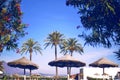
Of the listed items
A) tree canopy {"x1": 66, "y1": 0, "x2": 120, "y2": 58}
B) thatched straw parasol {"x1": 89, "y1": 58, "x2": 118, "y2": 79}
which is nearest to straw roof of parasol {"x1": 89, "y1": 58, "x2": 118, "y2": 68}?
thatched straw parasol {"x1": 89, "y1": 58, "x2": 118, "y2": 79}

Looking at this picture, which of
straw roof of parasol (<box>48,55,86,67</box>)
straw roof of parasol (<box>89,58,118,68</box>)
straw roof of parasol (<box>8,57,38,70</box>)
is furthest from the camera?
straw roof of parasol (<box>89,58,118,68</box>)

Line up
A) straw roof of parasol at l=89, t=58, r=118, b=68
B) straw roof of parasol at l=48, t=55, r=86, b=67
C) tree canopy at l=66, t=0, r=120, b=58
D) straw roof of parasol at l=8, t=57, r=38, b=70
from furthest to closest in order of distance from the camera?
1. straw roof of parasol at l=89, t=58, r=118, b=68
2. straw roof of parasol at l=8, t=57, r=38, b=70
3. straw roof of parasol at l=48, t=55, r=86, b=67
4. tree canopy at l=66, t=0, r=120, b=58

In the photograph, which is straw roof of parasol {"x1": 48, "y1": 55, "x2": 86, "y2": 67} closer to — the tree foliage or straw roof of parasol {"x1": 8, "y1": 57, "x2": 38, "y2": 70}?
straw roof of parasol {"x1": 8, "y1": 57, "x2": 38, "y2": 70}

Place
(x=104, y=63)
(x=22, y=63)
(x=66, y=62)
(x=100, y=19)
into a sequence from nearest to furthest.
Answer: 1. (x=100, y=19)
2. (x=66, y=62)
3. (x=22, y=63)
4. (x=104, y=63)

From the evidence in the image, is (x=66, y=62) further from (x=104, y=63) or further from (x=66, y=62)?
(x=104, y=63)

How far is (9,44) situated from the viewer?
26141 millimetres

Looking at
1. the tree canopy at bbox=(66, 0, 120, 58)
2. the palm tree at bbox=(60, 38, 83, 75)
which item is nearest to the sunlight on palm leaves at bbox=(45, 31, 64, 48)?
the palm tree at bbox=(60, 38, 83, 75)

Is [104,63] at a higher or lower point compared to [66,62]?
lower

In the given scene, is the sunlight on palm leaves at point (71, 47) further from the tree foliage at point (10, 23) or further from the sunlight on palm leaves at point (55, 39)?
the tree foliage at point (10, 23)

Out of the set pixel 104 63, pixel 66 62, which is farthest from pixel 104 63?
pixel 66 62

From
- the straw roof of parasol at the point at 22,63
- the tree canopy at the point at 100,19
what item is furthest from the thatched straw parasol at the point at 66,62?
the tree canopy at the point at 100,19

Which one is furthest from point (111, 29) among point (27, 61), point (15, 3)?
point (27, 61)

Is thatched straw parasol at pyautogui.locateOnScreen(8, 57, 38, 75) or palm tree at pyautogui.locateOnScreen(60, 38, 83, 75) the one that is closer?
thatched straw parasol at pyautogui.locateOnScreen(8, 57, 38, 75)

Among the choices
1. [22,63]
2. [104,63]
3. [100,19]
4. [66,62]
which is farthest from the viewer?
[104,63]
